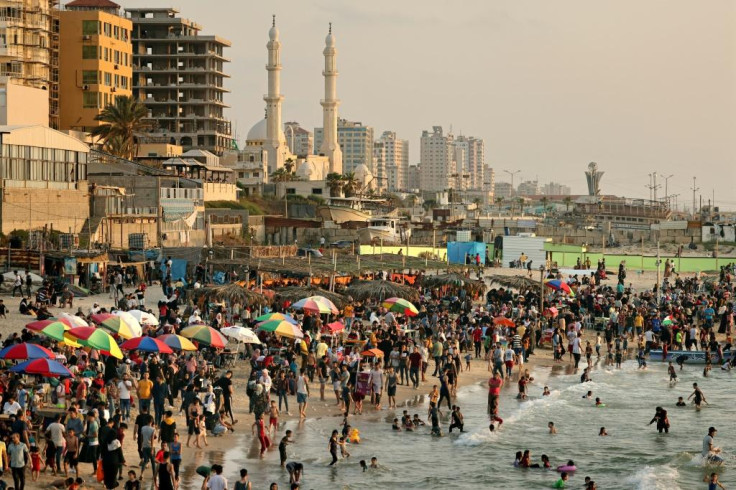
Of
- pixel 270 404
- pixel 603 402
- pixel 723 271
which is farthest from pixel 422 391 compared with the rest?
pixel 723 271

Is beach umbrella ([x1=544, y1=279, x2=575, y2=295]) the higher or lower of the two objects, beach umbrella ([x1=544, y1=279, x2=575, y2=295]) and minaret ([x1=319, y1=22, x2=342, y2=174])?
the lower

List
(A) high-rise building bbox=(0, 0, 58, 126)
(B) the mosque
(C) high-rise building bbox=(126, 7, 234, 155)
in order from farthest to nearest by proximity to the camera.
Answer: (B) the mosque
(C) high-rise building bbox=(126, 7, 234, 155)
(A) high-rise building bbox=(0, 0, 58, 126)

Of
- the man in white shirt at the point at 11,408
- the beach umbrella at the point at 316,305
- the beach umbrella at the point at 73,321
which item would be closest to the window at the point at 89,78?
the beach umbrella at the point at 316,305

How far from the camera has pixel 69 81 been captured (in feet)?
261

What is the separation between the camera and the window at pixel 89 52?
79125 mm

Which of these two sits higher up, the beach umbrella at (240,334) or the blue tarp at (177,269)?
the blue tarp at (177,269)

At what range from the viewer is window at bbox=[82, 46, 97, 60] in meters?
79.1

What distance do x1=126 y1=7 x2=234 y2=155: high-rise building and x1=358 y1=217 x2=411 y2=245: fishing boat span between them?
21257 millimetres

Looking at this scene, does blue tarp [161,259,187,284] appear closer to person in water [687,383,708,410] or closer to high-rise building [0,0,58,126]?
person in water [687,383,708,410]

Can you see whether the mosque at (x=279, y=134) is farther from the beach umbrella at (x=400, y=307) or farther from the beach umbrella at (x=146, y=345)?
the beach umbrella at (x=146, y=345)

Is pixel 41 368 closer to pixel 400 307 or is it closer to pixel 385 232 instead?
pixel 400 307

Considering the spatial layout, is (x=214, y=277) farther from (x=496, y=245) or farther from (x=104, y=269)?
(x=496, y=245)

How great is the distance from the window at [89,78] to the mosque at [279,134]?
2576 cm

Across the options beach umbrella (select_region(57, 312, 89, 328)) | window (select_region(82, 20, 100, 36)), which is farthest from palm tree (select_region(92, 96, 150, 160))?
beach umbrella (select_region(57, 312, 89, 328))
